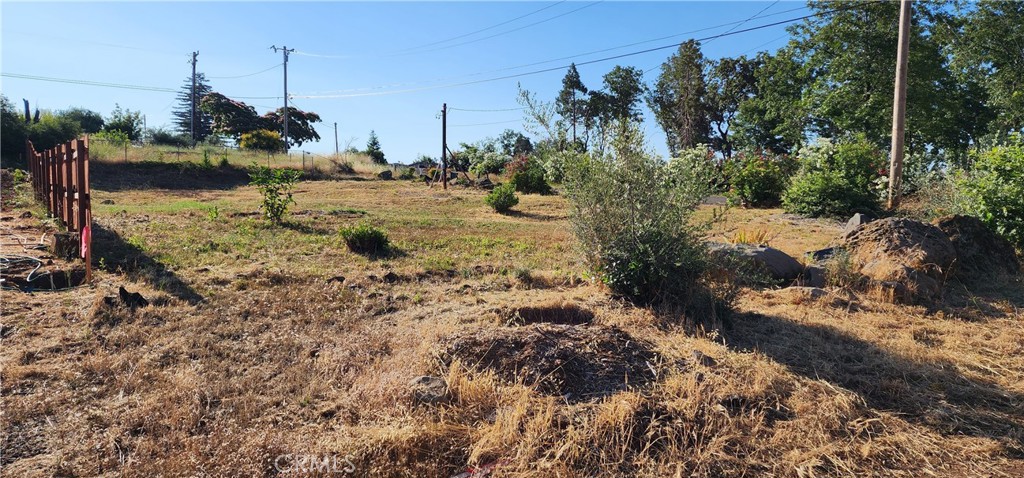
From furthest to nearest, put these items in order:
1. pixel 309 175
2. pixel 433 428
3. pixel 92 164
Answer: pixel 309 175 < pixel 92 164 < pixel 433 428

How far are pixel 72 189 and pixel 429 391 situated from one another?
7182mm

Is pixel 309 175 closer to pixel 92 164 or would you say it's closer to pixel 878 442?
pixel 92 164

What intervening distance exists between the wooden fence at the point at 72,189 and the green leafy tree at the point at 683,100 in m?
33.2

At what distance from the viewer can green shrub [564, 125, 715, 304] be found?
4578 mm

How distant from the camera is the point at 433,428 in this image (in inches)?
110

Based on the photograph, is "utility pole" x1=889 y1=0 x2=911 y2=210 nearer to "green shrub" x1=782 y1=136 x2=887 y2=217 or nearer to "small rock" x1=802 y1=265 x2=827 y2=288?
"green shrub" x1=782 y1=136 x2=887 y2=217

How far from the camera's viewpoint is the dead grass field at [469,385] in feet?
8.59

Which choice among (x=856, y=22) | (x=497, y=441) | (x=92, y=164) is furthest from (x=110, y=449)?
(x=92, y=164)

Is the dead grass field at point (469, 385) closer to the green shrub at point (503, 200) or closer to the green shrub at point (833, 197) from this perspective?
the green shrub at point (833, 197)

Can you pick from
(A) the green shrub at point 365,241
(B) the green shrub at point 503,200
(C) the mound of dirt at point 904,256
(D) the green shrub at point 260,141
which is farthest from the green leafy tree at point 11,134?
(C) the mound of dirt at point 904,256

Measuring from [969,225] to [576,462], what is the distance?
6.67 metres

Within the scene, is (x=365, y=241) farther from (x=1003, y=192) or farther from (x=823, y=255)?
(x=1003, y=192)

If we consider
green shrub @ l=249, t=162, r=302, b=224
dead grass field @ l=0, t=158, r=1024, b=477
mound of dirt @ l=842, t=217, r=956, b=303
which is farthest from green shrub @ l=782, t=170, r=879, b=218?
green shrub @ l=249, t=162, r=302, b=224

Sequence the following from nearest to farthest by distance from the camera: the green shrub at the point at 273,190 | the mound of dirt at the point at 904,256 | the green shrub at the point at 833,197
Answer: the mound of dirt at the point at 904,256 → the green shrub at the point at 273,190 → the green shrub at the point at 833,197
